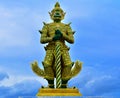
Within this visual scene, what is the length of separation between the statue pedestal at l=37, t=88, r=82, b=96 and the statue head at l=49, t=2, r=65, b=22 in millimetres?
2201

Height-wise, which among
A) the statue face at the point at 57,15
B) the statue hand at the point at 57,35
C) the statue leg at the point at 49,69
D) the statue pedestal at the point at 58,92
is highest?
the statue face at the point at 57,15

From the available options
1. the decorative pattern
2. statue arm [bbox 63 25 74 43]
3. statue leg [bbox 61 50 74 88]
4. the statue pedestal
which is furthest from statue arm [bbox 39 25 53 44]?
the statue pedestal

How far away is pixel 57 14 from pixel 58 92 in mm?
2425

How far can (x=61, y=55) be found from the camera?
468 inches

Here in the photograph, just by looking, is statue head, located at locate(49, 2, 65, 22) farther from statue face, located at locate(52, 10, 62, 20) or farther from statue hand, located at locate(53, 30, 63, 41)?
statue hand, located at locate(53, 30, 63, 41)

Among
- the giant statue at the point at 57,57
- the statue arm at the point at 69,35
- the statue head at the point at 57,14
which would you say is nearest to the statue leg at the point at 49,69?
the giant statue at the point at 57,57

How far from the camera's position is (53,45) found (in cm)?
1200

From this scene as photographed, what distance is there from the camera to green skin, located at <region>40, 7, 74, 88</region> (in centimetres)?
1182

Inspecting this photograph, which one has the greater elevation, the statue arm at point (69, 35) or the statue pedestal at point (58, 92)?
the statue arm at point (69, 35)

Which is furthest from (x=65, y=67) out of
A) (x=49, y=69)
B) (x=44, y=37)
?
(x=44, y=37)

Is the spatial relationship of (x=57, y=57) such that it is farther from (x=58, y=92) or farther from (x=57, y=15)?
(x=57, y=15)

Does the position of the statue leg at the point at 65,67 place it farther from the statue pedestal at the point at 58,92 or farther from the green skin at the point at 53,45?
the statue pedestal at the point at 58,92

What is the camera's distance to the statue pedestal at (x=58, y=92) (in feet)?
37.0

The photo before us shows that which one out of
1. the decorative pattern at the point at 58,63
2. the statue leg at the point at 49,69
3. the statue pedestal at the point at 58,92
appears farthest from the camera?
the statue leg at the point at 49,69
